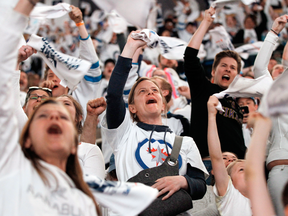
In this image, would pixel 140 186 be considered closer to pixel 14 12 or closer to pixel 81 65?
pixel 81 65

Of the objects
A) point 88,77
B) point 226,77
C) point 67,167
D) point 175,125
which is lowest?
point 175,125

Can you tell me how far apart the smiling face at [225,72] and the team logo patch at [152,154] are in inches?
46.1

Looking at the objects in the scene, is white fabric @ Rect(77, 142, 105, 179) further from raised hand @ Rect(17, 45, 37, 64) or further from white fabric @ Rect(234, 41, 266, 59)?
white fabric @ Rect(234, 41, 266, 59)

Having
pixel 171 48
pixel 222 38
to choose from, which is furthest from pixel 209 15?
pixel 222 38

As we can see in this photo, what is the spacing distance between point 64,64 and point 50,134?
23.4 inches

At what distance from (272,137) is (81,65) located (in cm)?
161

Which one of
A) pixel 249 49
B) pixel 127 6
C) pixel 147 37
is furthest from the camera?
pixel 249 49

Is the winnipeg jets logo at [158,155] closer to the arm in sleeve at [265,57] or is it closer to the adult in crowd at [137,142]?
the adult in crowd at [137,142]

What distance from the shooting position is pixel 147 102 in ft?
8.86

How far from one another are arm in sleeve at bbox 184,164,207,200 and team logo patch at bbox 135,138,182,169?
4.0 inches

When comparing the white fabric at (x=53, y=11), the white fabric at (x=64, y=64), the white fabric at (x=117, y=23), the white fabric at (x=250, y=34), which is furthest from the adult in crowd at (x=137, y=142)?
the white fabric at (x=250, y=34)

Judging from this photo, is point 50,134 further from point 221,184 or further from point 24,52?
point 221,184

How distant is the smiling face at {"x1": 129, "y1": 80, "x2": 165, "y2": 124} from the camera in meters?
2.67

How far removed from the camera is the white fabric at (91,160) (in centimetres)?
225
